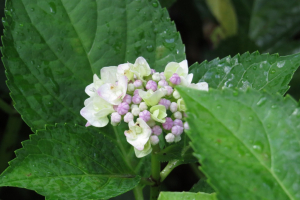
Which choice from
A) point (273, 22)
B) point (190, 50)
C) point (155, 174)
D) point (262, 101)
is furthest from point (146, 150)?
point (273, 22)

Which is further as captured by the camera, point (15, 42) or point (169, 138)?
point (15, 42)

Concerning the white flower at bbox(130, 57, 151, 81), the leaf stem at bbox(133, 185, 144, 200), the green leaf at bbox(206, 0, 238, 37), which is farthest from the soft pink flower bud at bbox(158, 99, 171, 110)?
the green leaf at bbox(206, 0, 238, 37)

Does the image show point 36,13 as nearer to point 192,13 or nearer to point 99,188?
point 99,188

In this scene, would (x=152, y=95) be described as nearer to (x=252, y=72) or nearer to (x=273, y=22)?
(x=252, y=72)

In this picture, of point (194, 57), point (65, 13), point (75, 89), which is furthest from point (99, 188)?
point (194, 57)

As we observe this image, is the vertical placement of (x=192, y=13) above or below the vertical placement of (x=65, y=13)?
below
